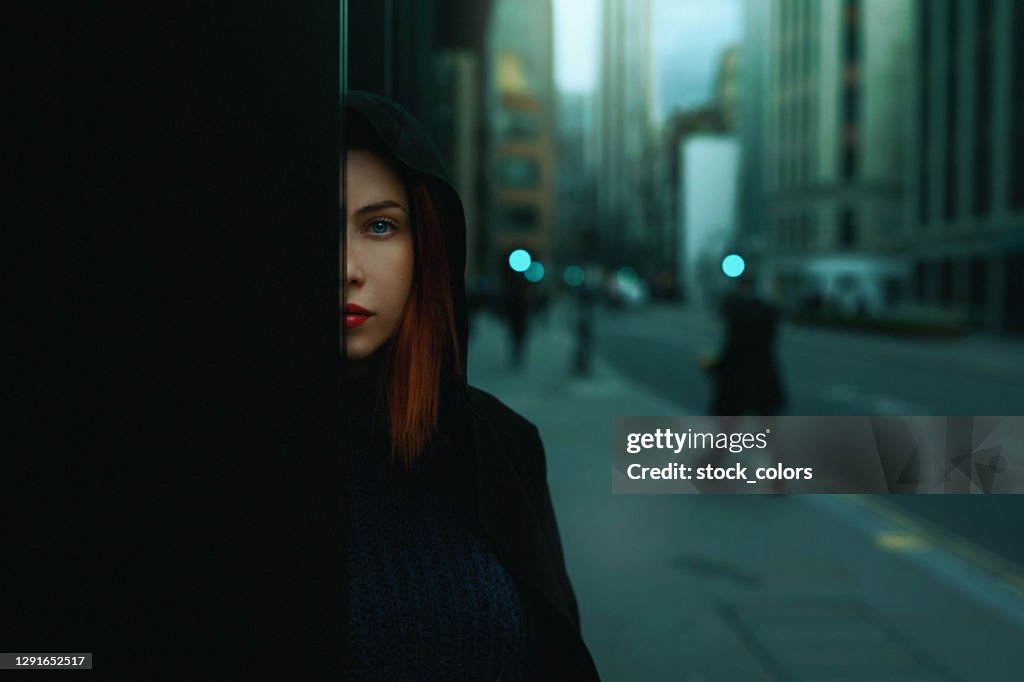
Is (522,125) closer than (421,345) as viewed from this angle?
No

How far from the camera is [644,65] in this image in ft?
573

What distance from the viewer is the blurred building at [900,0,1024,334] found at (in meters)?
33.3

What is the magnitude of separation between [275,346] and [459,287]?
36 centimetres

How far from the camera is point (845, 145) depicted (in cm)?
6153

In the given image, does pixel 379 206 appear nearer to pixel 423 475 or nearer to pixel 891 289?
pixel 423 475

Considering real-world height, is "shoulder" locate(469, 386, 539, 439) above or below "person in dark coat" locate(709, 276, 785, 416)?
above

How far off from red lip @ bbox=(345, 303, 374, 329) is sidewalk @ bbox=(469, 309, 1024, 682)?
1.29 meters

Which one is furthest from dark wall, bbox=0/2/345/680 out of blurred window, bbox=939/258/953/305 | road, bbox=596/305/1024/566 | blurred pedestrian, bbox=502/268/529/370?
blurred window, bbox=939/258/953/305

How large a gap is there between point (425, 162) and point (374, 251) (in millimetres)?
150

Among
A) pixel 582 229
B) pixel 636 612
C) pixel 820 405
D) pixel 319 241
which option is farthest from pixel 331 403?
pixel 582 229

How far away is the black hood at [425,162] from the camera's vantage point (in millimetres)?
1385

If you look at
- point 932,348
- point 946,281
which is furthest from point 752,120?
point 932,348

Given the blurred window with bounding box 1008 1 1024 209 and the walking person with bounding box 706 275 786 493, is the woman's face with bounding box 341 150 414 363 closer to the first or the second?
the walking person with bounding box 706 275 786 493

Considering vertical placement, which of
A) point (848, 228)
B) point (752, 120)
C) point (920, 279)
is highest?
point (752, 120)
